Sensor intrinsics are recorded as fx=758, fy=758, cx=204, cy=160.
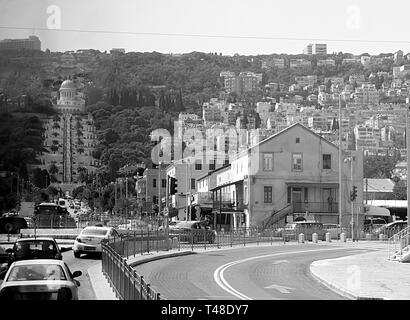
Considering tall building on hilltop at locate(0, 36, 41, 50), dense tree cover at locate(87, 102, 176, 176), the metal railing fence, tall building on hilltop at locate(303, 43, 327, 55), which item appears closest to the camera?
tall building on hilltop at locate(0, 36, 41, 50)

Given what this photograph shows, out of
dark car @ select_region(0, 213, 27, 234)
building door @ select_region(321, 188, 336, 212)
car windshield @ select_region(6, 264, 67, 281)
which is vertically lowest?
car windshield @ select_region(6, 264, 67, 281)

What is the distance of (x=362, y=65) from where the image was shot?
12.5 metres

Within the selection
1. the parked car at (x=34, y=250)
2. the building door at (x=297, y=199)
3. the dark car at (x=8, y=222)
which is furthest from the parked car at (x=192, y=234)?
the parked car at (x=34, y=250)

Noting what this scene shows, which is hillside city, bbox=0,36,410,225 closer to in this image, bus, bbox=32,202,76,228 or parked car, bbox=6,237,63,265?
parked car, bbox=6,237,63,265

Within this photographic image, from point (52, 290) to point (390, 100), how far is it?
1000cm

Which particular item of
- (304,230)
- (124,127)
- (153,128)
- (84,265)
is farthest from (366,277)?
(304,230)

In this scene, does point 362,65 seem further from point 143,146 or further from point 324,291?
point 324,291

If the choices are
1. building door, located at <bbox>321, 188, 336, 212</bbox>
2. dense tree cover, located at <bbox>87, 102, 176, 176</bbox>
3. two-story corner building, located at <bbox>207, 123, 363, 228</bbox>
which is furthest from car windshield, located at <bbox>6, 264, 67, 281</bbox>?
building door, located at <bbox>321, 188, 336, 212</bbox>

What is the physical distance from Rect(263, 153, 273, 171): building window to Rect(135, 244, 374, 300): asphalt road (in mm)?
24878

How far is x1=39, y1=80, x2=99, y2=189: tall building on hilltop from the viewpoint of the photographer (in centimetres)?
1374

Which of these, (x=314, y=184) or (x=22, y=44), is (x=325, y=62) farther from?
(x=314, y=184)

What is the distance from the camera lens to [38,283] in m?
11.1

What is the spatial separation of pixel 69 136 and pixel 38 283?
4.23 meters
